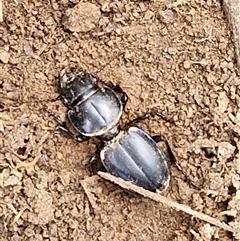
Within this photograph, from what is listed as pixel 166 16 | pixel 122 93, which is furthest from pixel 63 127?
pixel 166 16

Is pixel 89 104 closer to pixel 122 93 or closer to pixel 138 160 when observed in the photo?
pixel 122 93

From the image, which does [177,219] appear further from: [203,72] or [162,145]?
[203,72]

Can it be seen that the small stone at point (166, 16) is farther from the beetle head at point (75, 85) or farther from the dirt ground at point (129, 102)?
the beetle head at point (75, 85)

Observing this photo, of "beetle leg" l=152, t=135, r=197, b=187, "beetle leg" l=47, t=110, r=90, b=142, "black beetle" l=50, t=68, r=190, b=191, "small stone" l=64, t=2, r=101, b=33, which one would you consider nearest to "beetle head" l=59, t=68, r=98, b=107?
"black beetle" l=50, t=68, r=190, b=191

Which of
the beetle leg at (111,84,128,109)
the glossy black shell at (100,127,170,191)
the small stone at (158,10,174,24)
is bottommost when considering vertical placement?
the glossy black shell at (100,127,170,191)

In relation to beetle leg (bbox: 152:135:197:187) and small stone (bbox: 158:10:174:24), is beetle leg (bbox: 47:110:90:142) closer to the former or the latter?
beetle leg (bbox: 152:135:197:187)

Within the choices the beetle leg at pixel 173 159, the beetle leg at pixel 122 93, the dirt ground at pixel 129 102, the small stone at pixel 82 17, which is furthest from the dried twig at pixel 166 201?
the small stone at pixel 82 17

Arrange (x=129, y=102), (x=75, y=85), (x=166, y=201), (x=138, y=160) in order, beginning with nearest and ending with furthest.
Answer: (x=166, y=201), (x=138, y=160), (x=75, y=85), (x=129, y=102)

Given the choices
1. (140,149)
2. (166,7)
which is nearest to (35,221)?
(140,149)
